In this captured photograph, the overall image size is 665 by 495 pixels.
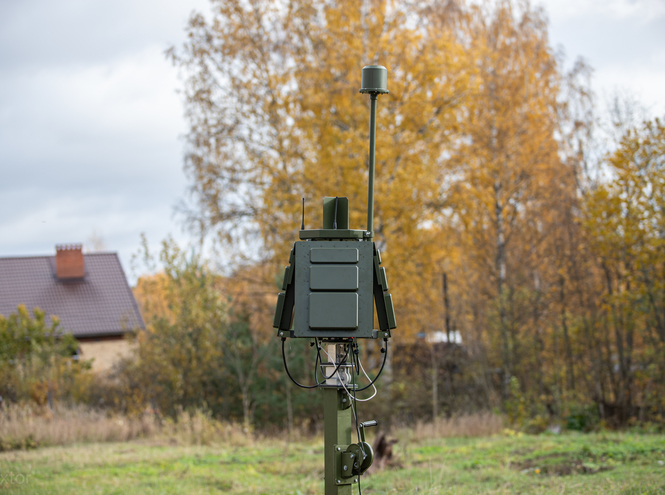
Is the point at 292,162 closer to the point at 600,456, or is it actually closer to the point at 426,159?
the point at 426,159

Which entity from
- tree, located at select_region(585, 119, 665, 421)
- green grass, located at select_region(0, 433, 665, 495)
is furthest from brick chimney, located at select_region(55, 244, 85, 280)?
tree, located at select_region(585, 119, 665, 421)

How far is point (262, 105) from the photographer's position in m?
14.5

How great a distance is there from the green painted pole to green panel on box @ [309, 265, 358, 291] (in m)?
0.69

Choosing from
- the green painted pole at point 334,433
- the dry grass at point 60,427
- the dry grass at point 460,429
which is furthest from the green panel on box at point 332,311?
the dry grass at point 60,427

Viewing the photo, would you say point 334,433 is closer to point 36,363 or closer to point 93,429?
point 93,429

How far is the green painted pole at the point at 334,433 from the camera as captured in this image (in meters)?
3.80

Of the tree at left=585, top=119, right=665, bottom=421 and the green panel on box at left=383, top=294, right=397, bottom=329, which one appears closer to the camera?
the green panel on box at left=383, top=294, right=397, bottom=329

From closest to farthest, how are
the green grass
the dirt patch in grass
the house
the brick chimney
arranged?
the green grass → the dirt patch in grass → the house → the brick chimney

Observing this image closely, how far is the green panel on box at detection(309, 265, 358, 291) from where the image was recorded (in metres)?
3.64

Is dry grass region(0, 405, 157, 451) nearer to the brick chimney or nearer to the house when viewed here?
the house

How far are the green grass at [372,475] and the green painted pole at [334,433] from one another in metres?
1.51

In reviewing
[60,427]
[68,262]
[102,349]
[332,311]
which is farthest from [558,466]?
[68,262]

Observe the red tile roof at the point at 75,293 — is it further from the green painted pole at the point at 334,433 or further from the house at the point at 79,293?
the green painted pole at the point at 334,433

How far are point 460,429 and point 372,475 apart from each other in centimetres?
397
